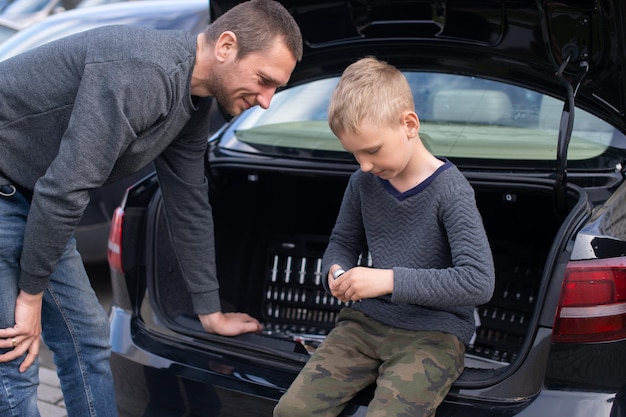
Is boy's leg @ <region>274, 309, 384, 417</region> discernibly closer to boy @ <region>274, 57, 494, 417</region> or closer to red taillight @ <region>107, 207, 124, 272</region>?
boy @ <region>274, 57, 494, 417</region>

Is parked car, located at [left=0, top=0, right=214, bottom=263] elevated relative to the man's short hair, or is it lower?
lower

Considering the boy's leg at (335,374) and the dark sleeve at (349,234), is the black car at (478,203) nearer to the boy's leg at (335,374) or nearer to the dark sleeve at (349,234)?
the boy's leg at (335,374)

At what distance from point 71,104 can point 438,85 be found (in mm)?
1399

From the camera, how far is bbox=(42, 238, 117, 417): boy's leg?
7.10 feet

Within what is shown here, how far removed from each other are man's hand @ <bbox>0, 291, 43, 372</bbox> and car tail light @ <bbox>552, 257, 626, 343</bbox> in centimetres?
130

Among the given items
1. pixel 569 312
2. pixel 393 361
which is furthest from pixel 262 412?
pixel 569 312

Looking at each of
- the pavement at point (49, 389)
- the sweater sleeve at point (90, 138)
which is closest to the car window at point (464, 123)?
the sweater sleeve at point (90, 138)

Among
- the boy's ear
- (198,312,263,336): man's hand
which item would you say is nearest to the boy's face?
the boy's ear

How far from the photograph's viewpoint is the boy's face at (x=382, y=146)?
1868 mm

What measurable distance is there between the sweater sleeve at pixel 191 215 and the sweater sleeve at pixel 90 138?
45 centimetres

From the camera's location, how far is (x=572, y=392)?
5.90ft

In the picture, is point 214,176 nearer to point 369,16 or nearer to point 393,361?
point 369,16

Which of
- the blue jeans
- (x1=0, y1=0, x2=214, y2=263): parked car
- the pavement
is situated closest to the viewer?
the blue jeans

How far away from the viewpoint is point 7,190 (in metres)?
1.96
